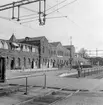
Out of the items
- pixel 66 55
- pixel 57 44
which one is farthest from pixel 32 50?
pixel 66 55

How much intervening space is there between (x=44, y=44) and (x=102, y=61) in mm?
61896

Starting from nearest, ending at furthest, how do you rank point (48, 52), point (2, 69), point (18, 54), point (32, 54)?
point (2, 69) → point (18, 54) → point (32, 54) → point (48, 52)

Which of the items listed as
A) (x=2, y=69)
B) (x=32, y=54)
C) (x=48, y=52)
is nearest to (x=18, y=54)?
(x=32, y=54)

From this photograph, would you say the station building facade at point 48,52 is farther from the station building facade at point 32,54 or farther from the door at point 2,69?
the door at point 2,69

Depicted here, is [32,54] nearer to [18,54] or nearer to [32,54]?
[32,54]

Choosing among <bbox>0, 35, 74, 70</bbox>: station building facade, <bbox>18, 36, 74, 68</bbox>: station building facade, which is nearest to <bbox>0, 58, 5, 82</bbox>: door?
<bbox>0, 35, 74, 70</bbox>: station building facade

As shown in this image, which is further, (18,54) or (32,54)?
(32,54)

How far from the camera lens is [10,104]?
26.8ft

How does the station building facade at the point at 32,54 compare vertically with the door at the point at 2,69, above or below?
above

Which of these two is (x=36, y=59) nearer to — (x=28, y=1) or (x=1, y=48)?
(x=1, y=48)

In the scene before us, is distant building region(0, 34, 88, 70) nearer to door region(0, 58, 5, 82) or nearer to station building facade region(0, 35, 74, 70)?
station building facade region(0, 35, 74, 70)

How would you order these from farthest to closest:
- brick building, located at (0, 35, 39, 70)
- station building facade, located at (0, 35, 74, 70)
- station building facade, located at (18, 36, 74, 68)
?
station building facade, located at (18, 36, 74, 68), station building facade, located at (0, 35, 74, 70), brick building, located at (0, 35, 39, 70)

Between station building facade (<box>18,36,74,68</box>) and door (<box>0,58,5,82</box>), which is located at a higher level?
station building facade (<box>18,36,74,68</box>)

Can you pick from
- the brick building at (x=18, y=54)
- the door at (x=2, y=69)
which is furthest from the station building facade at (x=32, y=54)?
the door at (x=2, y=69)
